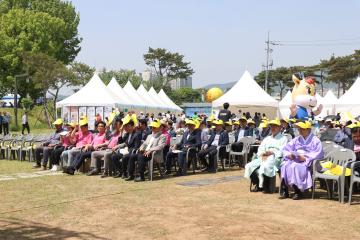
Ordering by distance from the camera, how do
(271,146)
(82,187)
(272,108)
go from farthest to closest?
(272,108) → (82,187) → (271,146)

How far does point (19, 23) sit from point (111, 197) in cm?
4118

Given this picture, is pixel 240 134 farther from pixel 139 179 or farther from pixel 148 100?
pixel 148 100

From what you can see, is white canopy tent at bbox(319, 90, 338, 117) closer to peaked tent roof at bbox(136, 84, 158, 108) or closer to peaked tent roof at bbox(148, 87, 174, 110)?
peaked tent roof at bbox(136, 84, 158, 108)

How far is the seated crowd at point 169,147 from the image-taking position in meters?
9.31

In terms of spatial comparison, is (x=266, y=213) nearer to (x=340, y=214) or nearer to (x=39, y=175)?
(x=340, y=214)

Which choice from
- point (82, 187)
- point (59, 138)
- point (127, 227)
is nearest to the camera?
point (127, 227)

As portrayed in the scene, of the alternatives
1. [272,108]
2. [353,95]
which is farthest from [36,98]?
[353,95]

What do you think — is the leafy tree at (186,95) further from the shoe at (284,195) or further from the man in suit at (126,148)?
the shoe at (284,195)

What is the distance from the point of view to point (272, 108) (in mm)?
28578

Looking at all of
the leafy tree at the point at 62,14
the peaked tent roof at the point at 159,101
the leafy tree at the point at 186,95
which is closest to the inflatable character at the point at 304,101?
Answer: the peaked tent roof at the point at 159,101

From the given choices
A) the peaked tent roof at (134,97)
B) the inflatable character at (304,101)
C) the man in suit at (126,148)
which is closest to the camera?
the man in suit at (126,148)

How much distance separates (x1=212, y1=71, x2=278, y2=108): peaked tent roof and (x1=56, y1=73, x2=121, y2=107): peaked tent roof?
241 inches

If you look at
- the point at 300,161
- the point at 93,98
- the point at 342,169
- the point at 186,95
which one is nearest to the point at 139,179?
the point at 300,161

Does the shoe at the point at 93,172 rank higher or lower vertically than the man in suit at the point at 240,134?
lower
